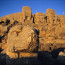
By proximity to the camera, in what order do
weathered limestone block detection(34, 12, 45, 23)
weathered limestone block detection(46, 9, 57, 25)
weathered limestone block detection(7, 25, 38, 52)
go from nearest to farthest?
weathered limestone block detection(7, 25, 38, 52) → weathered limestone block detection(34, 12, 45, 23) → weathered limestone block detection(46, 9, 57, 25)

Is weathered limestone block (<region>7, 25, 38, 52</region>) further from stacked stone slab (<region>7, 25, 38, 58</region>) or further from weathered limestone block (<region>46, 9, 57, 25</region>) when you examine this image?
weathered limestone block (<region>46, 9, 57, 25</region>)

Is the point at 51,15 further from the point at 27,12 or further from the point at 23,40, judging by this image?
the point at 23,40

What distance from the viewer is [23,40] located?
258 cm

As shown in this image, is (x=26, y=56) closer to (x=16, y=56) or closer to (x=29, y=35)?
(x=16, y=56)

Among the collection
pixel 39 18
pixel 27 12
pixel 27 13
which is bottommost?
pixel 39 18

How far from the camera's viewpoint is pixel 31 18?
913 inches

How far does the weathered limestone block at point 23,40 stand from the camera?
8.27 feet

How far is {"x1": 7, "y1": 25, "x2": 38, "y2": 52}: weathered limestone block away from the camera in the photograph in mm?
2520

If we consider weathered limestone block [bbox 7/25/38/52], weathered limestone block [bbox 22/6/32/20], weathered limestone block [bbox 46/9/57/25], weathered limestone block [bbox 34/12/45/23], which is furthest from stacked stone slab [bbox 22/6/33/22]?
weathered limestone block [bbox 7/25/38/52]

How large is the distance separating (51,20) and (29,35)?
74.7 feet

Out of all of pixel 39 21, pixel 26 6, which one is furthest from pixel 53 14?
pixel 26 6

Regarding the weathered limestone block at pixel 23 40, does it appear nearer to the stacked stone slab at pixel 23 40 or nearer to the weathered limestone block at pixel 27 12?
the stacked stone slab at pixel 23 40

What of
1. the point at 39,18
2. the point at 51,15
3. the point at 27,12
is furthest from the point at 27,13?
the point at 51,15

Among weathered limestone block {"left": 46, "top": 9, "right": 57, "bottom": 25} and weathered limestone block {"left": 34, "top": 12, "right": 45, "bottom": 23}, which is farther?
weathered limestone block {"left": 46, "top": 9, "right": 57, "bottom": 25}
